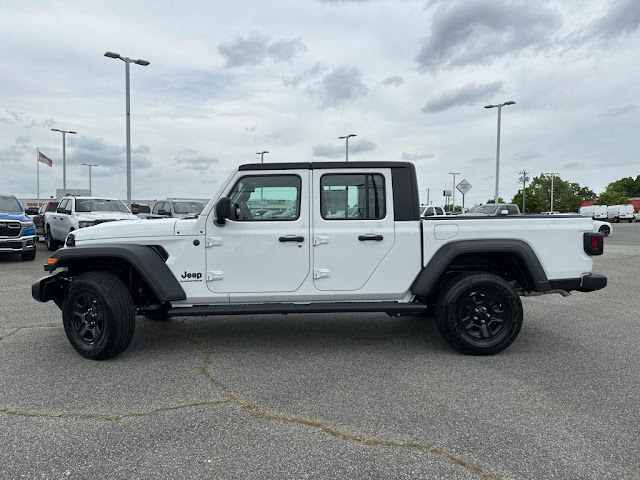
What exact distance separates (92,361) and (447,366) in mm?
3299

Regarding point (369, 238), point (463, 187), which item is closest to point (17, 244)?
point (369, 238)

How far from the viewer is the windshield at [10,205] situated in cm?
1301

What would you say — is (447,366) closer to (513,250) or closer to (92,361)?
(513,250)

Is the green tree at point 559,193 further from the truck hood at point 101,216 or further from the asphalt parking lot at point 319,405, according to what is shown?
the asphalt parking lot at point 319,405

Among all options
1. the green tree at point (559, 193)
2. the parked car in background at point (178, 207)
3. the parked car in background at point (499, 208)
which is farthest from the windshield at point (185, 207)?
the green tree at point (559, 193)

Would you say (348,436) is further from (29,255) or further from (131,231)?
(29,255)

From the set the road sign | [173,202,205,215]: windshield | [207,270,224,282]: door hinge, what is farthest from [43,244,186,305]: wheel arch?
the road sign

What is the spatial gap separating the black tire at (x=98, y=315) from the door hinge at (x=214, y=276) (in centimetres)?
77

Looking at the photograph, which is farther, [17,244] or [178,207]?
[178,207]

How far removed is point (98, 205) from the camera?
14.5 m

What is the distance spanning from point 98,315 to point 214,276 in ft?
3.76

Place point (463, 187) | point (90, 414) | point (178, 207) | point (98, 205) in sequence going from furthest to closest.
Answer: point (463, 187)
point (178, 207)
point (98, 205)
point (90, 414)

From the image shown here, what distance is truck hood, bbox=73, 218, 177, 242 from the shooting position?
4.55m

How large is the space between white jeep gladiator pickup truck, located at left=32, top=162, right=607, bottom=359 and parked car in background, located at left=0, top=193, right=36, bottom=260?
9.28 m
